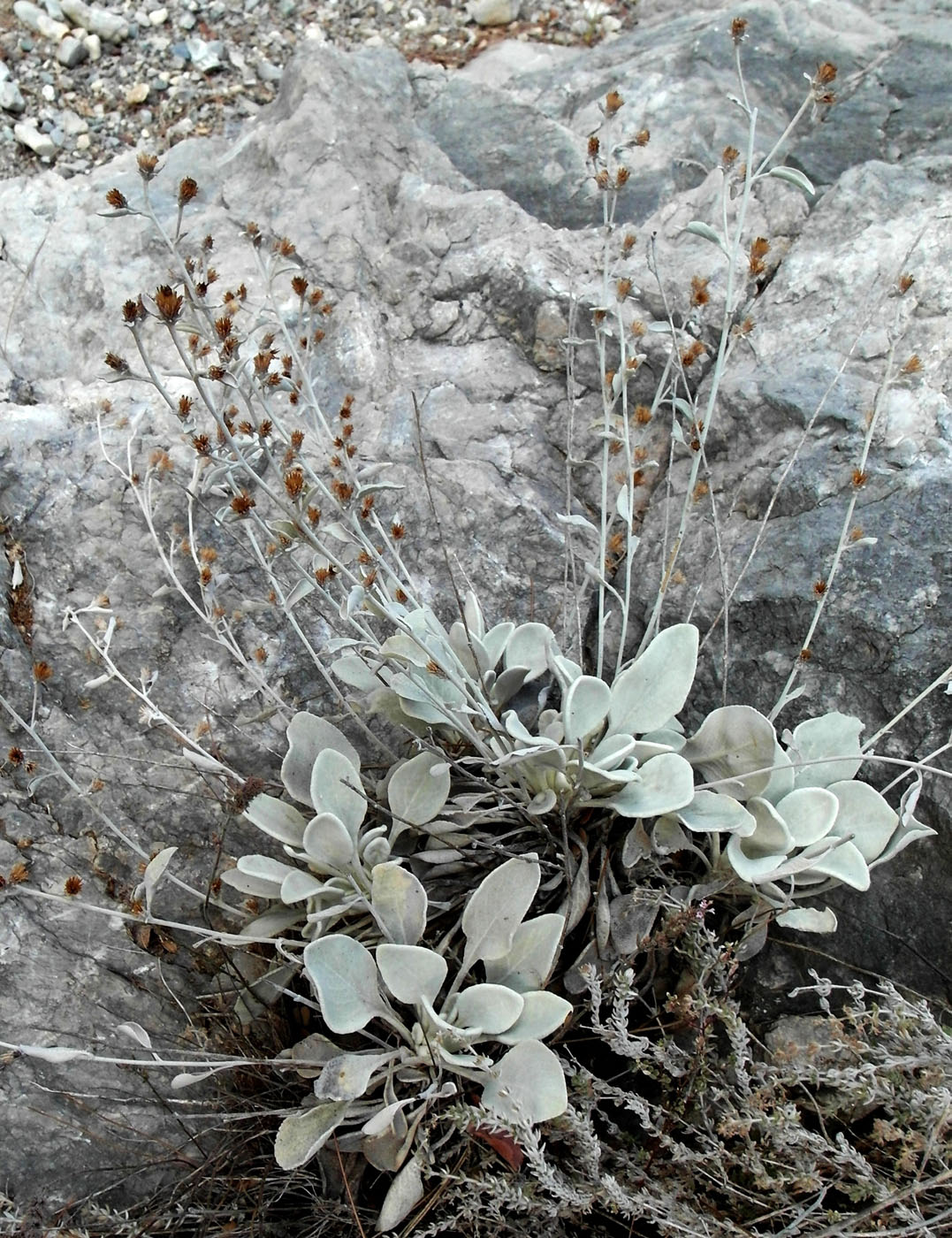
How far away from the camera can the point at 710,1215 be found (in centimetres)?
183

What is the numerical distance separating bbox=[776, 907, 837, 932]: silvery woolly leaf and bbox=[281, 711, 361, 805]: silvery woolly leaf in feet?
3.05

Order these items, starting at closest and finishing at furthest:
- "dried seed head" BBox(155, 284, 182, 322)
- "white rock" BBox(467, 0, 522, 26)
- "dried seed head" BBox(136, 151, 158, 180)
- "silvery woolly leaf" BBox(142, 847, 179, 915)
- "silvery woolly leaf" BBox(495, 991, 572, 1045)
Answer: "dried seed head" BBox(155, 284, 182, 322) → "dried seed head" BBox(136, 151, 158, 180) → "silvery woolly leaf" BBox(142, 847, 179, 915) → "silvery woolly leaf" BBox(495, 991, 572, 1045) → "white rock" BBox(467, 0, 522, 26)

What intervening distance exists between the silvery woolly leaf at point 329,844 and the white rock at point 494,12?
329cm

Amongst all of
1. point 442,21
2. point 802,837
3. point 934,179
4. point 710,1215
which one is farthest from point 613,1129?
point 442,21

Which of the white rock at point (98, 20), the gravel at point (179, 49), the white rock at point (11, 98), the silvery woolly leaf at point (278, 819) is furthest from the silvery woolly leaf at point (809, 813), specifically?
the white rock at point (98, 20)

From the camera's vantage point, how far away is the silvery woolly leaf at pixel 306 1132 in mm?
1853

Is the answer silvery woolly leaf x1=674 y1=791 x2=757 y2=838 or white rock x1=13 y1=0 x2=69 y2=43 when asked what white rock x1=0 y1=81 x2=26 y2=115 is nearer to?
white rock x1=13 y1=0 x2=69 y2=43

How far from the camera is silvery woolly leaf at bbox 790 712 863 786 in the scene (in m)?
2.16

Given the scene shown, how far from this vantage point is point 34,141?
373 cm

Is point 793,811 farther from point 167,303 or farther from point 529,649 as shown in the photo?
point 167,303

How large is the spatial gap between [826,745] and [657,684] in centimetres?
38

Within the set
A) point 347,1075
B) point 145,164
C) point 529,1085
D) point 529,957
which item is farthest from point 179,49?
point 529,1085

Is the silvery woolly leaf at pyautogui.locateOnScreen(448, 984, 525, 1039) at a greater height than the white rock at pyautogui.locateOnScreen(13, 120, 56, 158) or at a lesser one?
lesser

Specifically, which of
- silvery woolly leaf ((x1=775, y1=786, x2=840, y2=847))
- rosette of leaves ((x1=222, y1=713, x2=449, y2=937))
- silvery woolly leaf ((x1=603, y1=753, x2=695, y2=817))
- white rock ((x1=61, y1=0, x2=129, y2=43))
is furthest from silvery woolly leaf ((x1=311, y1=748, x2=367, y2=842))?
white rock ((x1=61, y1=0, x2=129, y2=43))
